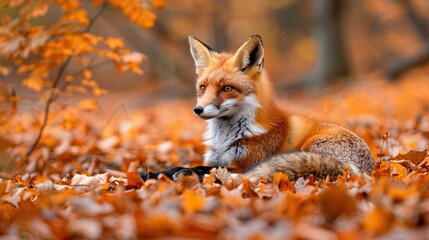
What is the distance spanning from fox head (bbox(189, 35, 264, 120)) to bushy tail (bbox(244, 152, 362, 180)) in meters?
0.69

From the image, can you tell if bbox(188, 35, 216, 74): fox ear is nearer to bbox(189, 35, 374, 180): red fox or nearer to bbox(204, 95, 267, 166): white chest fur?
bbox(189, 35, 374, 180): red fox

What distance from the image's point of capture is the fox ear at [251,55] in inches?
189

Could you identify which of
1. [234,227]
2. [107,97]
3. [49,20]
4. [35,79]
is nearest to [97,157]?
[35,79]

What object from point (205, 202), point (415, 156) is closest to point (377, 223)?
point (205, 202)

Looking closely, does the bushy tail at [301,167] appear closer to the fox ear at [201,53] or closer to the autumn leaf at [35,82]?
the fox ear at [201,53]

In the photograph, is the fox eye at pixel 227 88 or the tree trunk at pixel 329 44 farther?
the tree trunk at pixel 329 44

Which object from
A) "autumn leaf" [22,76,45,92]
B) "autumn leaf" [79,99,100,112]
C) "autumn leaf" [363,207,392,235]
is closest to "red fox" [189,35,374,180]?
"autumn leaf" [363,207,392,235]

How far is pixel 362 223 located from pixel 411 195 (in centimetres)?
53

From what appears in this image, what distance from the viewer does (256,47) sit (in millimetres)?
4852

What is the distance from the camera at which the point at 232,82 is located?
4.77 meters

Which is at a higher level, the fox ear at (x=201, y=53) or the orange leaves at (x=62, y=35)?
the fox ear at (x=201, y=53)

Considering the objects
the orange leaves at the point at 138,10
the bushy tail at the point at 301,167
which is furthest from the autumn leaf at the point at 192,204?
the orange leaves at the point at 138,10

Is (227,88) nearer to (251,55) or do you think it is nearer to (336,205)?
(251,55)

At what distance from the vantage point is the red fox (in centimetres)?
463
